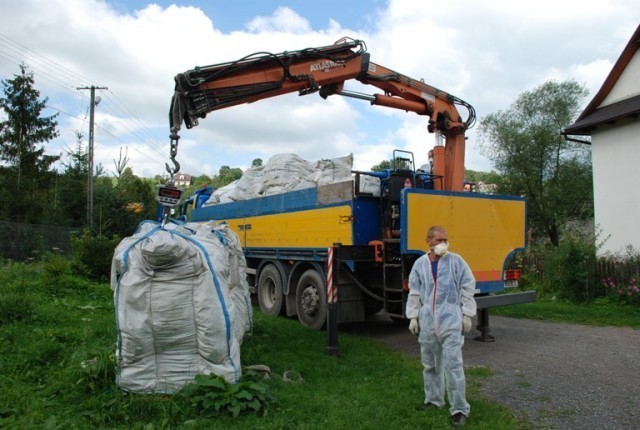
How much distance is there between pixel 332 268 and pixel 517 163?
23588 mm

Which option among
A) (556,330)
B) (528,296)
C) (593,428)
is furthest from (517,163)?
(593,428)

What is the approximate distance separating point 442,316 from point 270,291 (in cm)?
669

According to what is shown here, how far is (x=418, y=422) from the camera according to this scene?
14.6 ft

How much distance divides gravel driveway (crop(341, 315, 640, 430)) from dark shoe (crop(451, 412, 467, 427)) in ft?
2.21

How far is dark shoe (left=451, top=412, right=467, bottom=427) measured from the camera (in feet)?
14.3

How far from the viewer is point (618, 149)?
1504 cm

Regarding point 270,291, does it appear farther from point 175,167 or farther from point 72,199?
point 72,199

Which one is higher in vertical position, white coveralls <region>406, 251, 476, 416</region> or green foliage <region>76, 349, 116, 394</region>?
white coveralls <region>406, 251, 476, 416</region>

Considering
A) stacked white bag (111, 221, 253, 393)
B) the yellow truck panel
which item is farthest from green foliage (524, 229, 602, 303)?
stacked white bag (111, 221, 253, 393)

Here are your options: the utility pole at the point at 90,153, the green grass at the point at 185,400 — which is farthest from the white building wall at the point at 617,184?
the utility pole at the point at 90,153

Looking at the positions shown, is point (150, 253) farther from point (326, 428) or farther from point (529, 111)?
point (529, 111)

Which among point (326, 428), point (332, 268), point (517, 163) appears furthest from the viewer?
point (517, 163)

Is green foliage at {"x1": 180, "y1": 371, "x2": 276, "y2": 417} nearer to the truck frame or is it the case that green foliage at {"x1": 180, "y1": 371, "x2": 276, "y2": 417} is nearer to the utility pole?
the truck frame

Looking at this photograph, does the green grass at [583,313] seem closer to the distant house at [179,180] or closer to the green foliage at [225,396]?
the distant house at [179,180]
